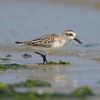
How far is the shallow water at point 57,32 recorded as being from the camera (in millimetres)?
10773

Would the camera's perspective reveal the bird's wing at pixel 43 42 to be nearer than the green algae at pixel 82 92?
No

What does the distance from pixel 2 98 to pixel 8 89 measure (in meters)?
0.37

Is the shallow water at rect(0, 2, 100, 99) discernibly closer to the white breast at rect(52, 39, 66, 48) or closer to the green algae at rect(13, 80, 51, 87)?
the green algae at rect(13, 80, 51, 87)

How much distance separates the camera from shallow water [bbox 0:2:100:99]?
1077 centimetres

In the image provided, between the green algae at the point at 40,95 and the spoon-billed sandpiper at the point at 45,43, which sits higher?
the spoon-billed sandpiper at the point at 45,43

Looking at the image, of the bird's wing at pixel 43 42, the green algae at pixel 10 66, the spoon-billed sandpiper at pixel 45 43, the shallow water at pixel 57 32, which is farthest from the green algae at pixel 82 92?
the bird's wing at pixel 43 42

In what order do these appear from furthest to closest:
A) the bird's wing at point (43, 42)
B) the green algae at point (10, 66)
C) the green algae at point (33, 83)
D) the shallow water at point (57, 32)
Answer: the bird's wing at point (43, 42), the green algae at point (10, 66), the shallow water at point (57, 32), the green algae at point (33, 83)

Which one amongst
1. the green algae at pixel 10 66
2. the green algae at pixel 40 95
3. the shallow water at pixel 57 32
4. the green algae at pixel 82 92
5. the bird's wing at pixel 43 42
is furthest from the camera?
the bird's wing at pixel 43 42

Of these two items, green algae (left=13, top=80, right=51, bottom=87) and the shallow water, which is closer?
green algae (left=13, top=80, right=51, bottom=87)

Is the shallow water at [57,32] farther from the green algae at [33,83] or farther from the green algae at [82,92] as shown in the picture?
the green algae at [82,92]

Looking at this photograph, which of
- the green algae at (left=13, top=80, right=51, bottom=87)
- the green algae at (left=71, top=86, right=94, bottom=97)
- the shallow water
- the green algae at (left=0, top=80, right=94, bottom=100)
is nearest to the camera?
the green algae at (left=0, top=80, right=94, bottom=100)

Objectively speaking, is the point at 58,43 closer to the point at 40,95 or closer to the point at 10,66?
the point at 10,66

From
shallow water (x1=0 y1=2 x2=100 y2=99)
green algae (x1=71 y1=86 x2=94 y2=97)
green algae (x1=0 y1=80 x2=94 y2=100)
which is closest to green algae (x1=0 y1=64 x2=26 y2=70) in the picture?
shallow water (x1=0 y1=2 x2=100 y2=99)

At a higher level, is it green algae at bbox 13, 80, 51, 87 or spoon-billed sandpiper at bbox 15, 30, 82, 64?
spoon-billed sandpiper at bbox 15, 30, 82, 64
